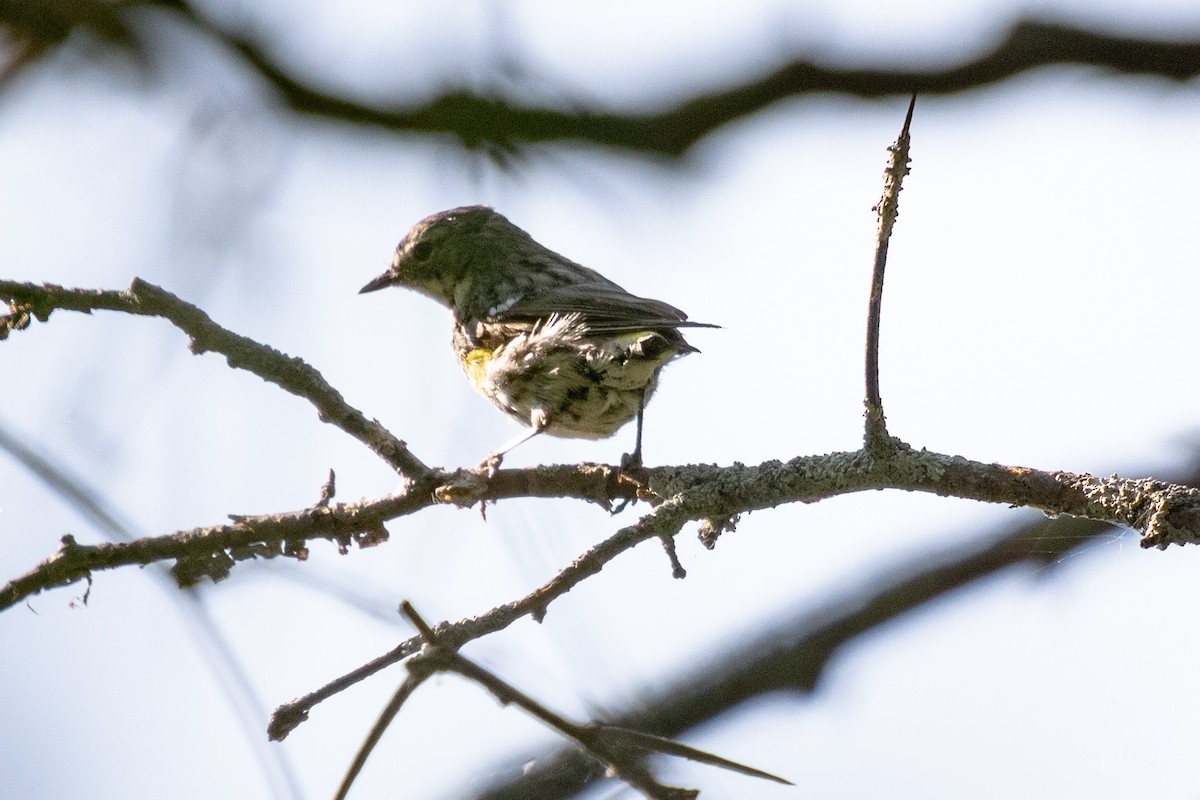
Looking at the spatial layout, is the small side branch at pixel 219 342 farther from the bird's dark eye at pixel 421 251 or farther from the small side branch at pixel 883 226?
the bird's dark eye at pixel 421 251

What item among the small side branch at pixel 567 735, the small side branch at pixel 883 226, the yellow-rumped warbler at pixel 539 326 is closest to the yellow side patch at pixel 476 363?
the yellow-rumped warbler at pixel 539 326

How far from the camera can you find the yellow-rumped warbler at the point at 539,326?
430 cm

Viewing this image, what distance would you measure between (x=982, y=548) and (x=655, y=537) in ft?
7.47

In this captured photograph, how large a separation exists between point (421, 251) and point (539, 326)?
1637 mm

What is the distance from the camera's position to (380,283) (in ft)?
21.0

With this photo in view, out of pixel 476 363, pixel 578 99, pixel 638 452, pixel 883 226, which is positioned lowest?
pixel 883 226

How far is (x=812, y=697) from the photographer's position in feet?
14.8

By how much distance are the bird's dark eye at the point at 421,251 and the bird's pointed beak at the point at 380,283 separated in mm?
179

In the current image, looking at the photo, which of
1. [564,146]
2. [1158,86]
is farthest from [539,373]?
[1158,86]

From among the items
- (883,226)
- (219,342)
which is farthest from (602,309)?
(883,226)

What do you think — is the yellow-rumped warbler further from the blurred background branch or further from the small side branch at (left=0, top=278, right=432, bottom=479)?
the small side branch at (left=0, top=278, right=432, bottom=479)

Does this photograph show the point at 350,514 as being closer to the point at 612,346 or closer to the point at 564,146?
the point at 612,346

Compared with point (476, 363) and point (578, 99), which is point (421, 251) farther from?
point (578, 99)

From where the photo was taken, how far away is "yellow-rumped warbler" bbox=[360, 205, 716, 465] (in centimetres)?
430
